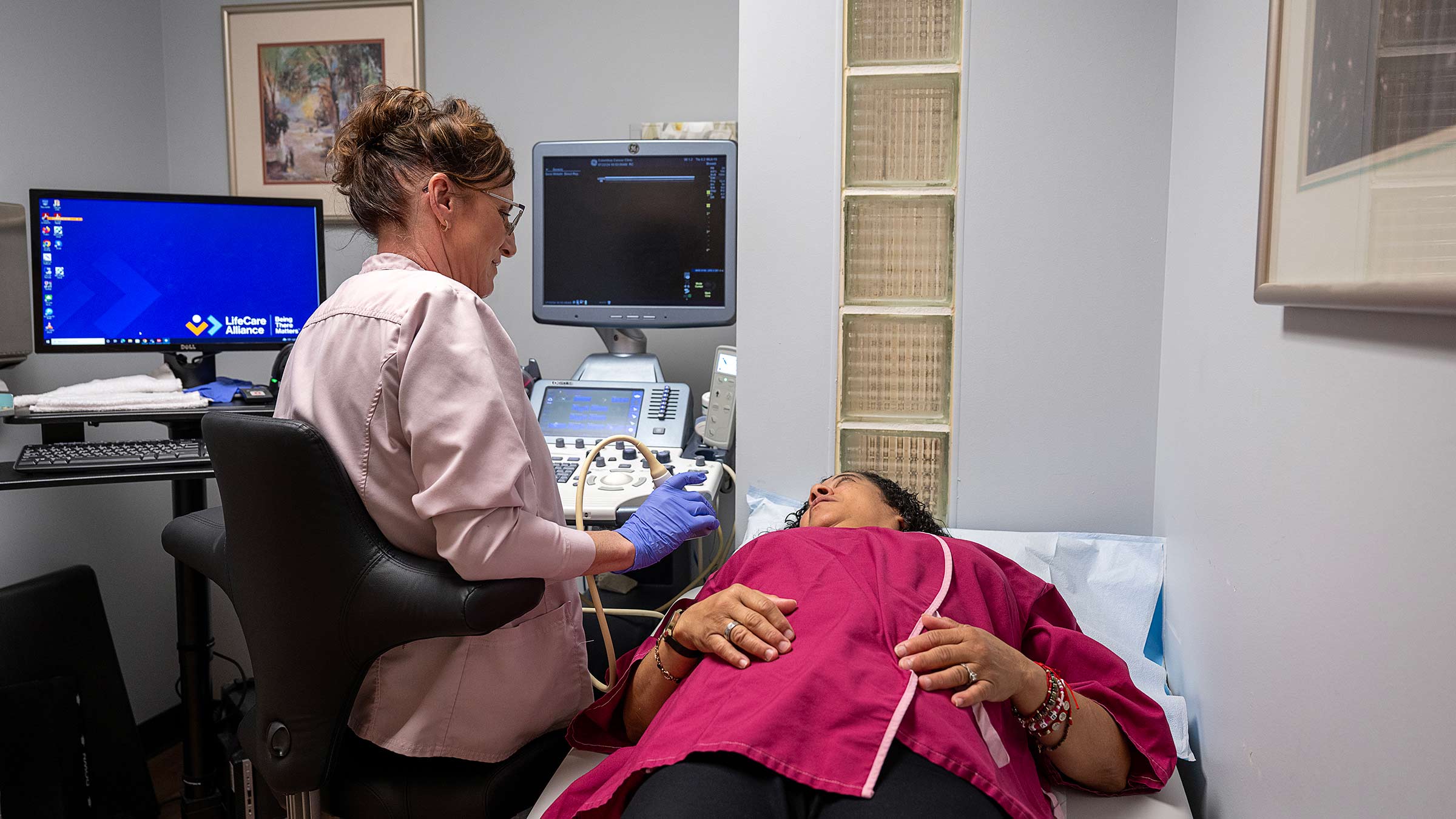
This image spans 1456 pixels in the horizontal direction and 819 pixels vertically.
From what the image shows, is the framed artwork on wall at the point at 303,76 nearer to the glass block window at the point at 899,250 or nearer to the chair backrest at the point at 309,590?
the glass block window at the point at 899,250

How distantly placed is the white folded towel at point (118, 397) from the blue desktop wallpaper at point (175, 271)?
0.11 metres

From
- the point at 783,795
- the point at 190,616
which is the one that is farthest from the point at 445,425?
the point at 190,616

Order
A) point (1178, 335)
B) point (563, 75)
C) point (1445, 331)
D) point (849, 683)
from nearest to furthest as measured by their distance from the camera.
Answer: point (1445, 331)
point (849, 683)
point (1178, 335)
point (563, 75)

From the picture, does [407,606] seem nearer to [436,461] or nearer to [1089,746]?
[436,461]

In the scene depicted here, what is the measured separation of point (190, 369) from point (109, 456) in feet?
1.43

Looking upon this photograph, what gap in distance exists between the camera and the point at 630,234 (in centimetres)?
224

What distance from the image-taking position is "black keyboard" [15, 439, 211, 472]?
1.79m

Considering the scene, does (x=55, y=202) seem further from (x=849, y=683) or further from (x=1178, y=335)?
(x=1178, y=335)

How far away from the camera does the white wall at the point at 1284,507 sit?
810 mm

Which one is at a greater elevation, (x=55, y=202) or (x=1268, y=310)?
(x=55, y=202)

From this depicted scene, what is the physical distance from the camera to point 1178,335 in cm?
169

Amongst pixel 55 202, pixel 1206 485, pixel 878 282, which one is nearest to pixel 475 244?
pixel 878 282

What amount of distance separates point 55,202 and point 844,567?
194 cm

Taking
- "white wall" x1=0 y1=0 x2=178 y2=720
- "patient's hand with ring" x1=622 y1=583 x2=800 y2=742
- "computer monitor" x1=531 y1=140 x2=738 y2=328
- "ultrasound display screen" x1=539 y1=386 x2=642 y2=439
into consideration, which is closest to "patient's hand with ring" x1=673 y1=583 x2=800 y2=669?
"patient's hand with ring" x1=622 y1=583 x2=800 y2=742
